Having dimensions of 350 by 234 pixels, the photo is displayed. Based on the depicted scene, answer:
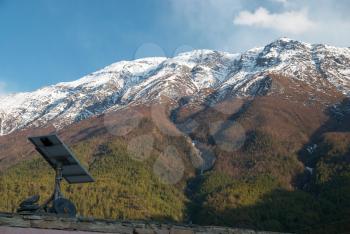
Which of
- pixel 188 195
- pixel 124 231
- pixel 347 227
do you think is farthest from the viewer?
pixel 188 195

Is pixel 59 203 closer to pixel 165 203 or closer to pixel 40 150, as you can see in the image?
pixel 40 150

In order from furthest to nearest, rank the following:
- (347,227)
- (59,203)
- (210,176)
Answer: (210,176)
(347,227)
(59,203)

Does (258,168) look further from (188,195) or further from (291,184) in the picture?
(188,195)

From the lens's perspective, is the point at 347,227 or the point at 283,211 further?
the point at 283,211

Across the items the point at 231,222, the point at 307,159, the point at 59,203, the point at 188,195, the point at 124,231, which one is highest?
the point at 307,159

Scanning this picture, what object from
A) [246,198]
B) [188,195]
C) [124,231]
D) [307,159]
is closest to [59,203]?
[124,231]

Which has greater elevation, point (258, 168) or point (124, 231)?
point (258, 168)

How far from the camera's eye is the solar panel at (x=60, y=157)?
15.7 meters

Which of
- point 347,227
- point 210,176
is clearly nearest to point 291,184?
point 210,176

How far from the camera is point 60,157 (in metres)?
16.6

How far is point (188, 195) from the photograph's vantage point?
177 meters

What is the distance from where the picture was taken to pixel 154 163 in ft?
643

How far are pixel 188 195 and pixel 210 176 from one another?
14995 millimetres

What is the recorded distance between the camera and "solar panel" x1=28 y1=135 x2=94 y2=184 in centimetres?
1570
